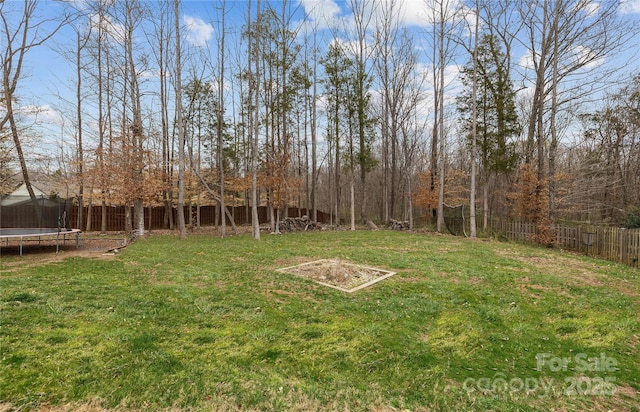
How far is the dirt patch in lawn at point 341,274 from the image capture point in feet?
14.4

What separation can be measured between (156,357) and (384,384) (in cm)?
176

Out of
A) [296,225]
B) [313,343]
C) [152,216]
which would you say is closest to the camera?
[313,343]

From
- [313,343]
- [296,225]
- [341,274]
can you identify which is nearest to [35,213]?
[296,225]

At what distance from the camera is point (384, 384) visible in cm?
198

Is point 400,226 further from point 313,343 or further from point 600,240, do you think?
point 313,343

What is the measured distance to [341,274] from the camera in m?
4.78

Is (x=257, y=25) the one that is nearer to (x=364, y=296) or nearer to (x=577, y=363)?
(x=364, y=296)

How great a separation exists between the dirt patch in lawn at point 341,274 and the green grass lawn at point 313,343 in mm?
275

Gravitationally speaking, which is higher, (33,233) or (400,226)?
(33,233)

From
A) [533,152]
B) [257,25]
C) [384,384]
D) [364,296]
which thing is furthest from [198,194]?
[533,152]

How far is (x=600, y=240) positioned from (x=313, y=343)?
961 centimetres

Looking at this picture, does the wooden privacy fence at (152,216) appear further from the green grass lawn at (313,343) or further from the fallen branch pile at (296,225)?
the green grass lawn at (313,343)

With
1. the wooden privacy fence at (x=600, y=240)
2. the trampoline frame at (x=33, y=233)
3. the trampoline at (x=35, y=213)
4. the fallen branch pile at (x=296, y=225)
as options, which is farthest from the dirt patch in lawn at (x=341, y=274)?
the fallen branch pile at (x=296, y=225)

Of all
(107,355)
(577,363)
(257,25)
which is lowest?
(577,363)
